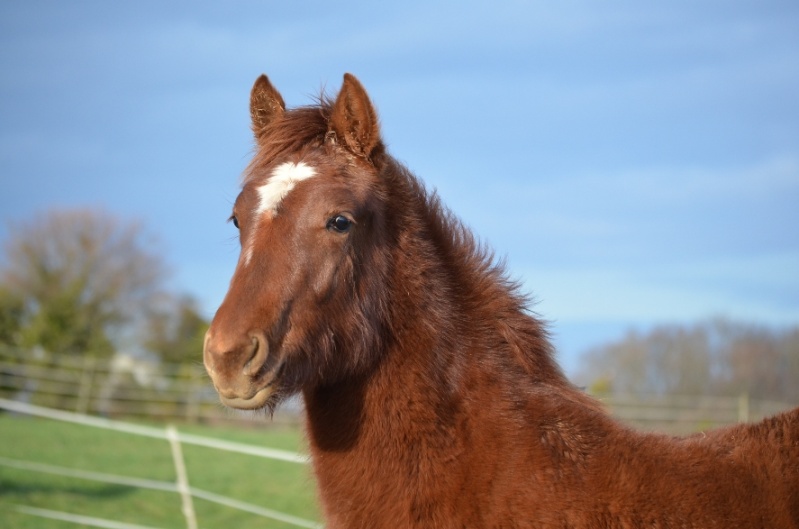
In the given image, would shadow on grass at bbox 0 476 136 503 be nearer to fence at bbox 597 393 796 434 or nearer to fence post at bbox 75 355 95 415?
fence post at bbox 75 355 95 415

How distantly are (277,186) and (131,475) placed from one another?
13.2 m

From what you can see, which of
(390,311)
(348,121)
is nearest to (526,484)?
(390,311)

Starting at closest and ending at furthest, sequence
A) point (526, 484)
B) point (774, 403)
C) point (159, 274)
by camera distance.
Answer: point (526, 484), point (774, 403), point (159, 274)

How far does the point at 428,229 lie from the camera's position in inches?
130

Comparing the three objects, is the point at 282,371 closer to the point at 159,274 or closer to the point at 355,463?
the point at 355,463

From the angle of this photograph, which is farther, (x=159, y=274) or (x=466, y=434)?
(x=159, y=274)

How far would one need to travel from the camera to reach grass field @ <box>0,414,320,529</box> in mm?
11117

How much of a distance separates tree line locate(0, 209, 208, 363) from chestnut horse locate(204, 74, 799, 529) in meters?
29.4

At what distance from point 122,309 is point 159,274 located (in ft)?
11.3

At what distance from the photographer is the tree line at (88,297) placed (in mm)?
31359

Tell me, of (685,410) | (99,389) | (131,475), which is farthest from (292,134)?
(99,389)

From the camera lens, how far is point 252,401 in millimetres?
2699

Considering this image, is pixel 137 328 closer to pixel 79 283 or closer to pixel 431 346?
pixel 79 283

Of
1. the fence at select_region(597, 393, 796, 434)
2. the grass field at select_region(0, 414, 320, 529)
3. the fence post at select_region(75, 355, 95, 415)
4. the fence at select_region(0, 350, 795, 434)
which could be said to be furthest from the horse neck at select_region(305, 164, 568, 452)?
the fence post at select_region(75, 355, 95, 415)
